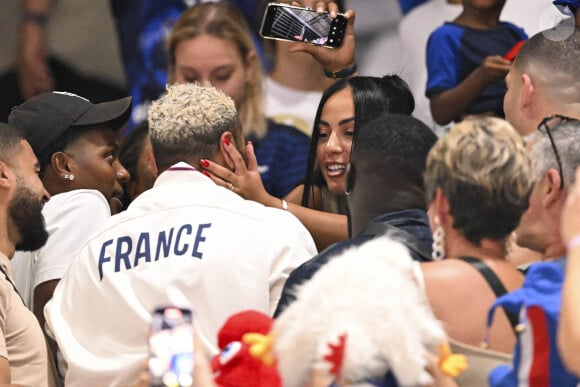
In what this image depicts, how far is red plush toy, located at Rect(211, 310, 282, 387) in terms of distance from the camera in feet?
8.55

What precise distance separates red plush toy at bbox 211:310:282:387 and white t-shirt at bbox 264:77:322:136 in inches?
112

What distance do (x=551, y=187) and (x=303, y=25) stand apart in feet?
6.18

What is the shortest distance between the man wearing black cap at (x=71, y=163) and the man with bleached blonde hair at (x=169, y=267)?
1.75ft

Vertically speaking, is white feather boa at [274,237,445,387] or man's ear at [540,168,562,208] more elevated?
man's ear at [540,168,562,208]

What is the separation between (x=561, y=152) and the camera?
3088 mm

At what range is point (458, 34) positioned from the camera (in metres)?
5.29

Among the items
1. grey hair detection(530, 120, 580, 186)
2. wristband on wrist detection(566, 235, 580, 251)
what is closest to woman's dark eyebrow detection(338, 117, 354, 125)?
grey hair detection(530, 120, 580, 186)

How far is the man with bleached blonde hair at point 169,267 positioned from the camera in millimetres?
3398

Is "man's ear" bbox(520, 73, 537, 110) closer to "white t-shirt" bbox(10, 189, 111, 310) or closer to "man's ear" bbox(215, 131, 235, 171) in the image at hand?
"man's ear" bbox(215, 131, 235, 171)

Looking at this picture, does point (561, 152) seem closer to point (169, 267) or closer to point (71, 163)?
point (169, 267)

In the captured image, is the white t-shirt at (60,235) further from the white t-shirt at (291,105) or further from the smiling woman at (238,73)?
the white t-shirt at (291,105)

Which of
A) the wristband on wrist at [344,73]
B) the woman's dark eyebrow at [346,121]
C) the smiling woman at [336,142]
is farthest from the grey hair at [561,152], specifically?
the wristband on wrist at [344,73]

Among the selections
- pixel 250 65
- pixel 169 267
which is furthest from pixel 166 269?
pixel 250 65

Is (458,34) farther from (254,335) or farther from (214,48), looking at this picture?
(254,335)
